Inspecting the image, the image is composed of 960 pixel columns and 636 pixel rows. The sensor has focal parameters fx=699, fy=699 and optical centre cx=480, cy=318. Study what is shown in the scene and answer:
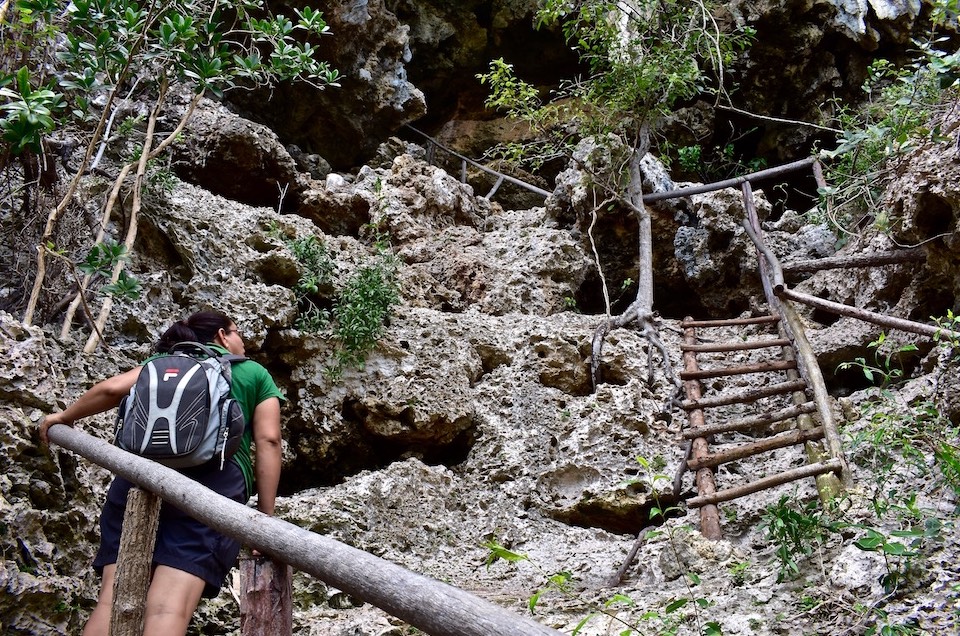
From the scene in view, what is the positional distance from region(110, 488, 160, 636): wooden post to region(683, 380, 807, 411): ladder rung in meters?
3.06

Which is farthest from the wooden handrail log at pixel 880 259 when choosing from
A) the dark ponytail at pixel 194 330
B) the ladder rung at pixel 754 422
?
the dark ponytail at pixel 194 330

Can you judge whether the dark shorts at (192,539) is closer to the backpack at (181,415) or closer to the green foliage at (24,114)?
the backpack at (181,415)

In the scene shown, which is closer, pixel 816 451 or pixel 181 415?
pixel 181 415

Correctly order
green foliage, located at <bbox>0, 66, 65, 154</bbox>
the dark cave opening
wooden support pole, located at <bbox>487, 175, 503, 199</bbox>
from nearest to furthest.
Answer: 1. green foliage, located at <bbox>0, 66, 65, 154</bbox>
2. the dark cave opening
3. wooden support pole, located at <bbox>487, 175, 503, 199</bbox>

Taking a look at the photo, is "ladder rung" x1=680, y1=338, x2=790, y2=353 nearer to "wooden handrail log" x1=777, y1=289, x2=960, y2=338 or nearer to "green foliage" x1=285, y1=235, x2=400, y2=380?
"wooden handrail log" x1=777, y1=289, x2=960, y2=338

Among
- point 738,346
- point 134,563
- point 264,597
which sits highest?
point 738,346

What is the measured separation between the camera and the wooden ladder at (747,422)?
3477mm

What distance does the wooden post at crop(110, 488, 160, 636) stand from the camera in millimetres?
1965

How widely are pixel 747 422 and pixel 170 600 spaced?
10.2 feet

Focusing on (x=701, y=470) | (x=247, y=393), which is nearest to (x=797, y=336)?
(x=701, y=470)

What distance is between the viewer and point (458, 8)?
351 inches

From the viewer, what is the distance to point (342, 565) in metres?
1.46

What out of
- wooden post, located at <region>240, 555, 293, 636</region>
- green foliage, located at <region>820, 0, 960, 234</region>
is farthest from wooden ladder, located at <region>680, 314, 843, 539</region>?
wooden post, located at <region>240, 555, 293, 636</region>

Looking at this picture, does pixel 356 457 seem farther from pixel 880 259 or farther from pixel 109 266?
pixel 880 259
